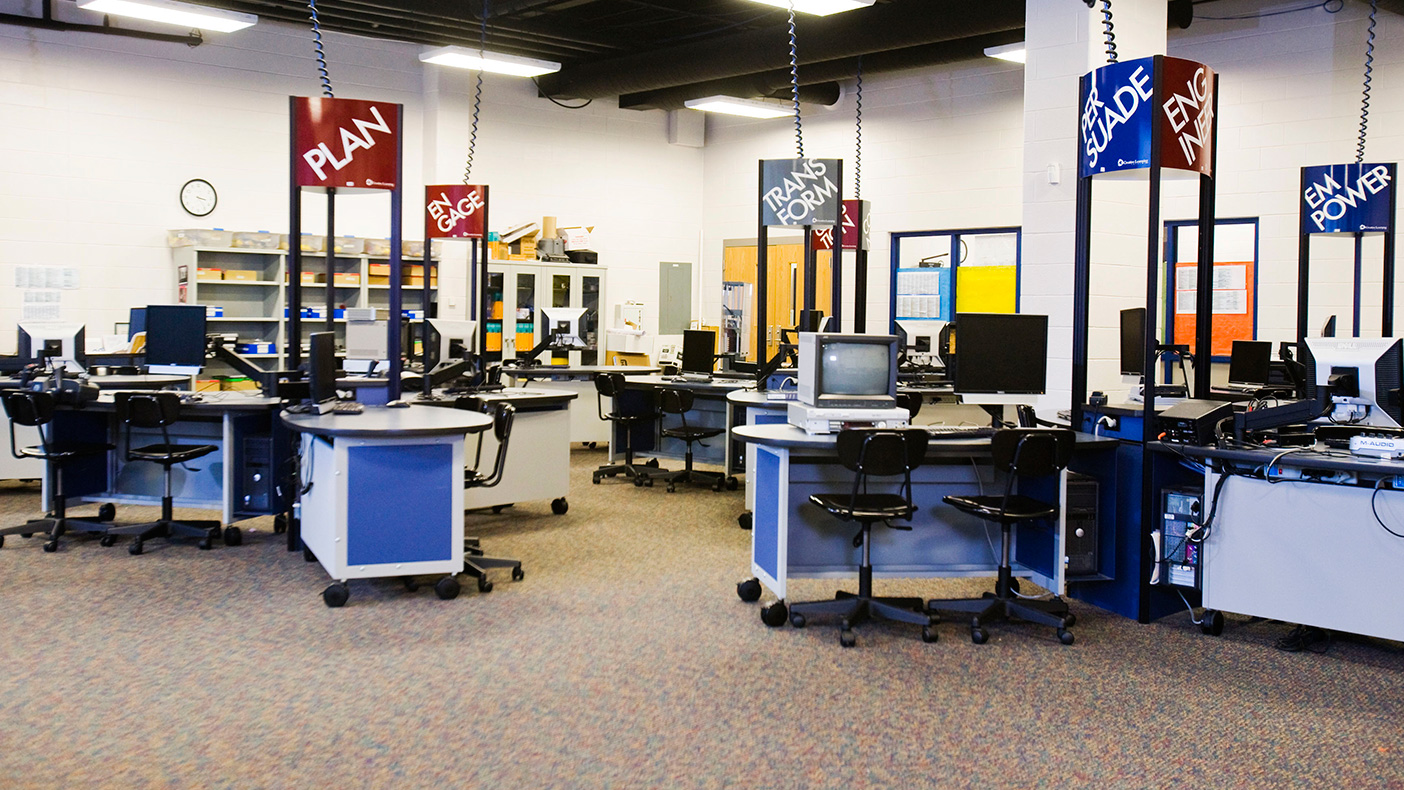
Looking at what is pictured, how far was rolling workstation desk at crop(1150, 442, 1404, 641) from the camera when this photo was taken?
4.14 metres

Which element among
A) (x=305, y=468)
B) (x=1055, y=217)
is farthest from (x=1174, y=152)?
(x=305, y=468)

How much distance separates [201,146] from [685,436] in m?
5.39

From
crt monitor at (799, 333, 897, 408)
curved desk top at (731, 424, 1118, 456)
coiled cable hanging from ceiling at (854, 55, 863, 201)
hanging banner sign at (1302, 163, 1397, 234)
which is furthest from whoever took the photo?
coiled cable hanging from ceiling at (854, 55, 863, 201)

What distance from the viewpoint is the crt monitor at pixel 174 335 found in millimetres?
6859

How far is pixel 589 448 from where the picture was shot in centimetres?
1038

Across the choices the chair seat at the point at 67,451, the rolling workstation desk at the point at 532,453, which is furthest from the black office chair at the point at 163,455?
the rolling workstation desk at the point at 532,453

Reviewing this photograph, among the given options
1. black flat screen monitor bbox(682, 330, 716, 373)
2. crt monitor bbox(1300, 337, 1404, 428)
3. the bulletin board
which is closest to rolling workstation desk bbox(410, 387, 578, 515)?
black flat screen monitor bbox(682, 330, 716, 373)

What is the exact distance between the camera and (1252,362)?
25.8 ft

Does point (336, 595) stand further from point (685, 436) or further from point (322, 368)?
point (685, 436)

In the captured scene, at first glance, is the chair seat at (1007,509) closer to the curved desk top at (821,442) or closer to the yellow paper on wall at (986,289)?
the curved desk top at (821,442)

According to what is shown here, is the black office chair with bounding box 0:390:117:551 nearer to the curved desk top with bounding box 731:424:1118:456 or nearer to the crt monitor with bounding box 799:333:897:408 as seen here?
the curved desk top with bounding box 731:424:1118:456

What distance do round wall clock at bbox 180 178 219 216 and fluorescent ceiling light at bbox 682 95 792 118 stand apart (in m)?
4.56

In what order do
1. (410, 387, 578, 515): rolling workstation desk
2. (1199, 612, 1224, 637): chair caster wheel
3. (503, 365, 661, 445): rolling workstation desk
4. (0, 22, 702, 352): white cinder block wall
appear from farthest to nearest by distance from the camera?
1. (503, 365, 661, 445): rolling workstation desk
2. (0, 22, 702, 352): white cinder block wall
3. (410, 387, 578, 515): rolling workstation desk
4. (1199, 612, 1224, 637): chair caster wheel

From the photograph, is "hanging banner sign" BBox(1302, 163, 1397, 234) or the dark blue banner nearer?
the dark blue banner
